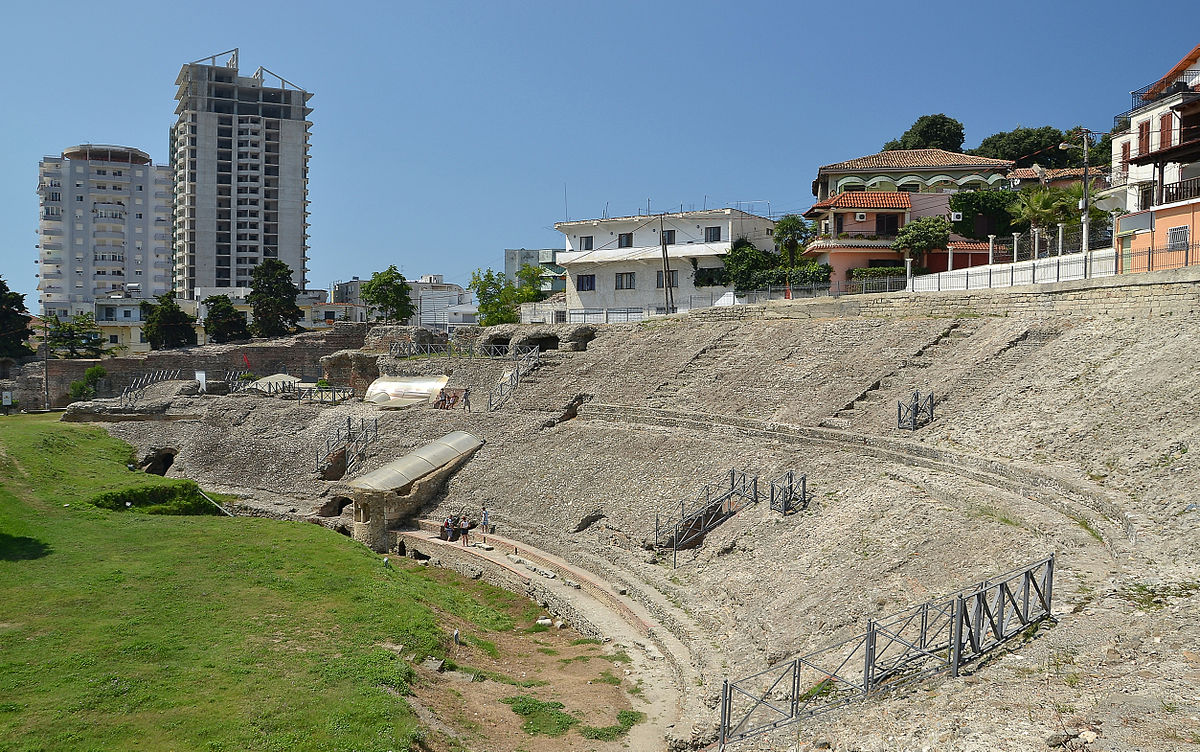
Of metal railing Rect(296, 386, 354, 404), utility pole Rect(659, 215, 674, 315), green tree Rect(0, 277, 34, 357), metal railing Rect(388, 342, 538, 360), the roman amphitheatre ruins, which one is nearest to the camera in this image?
the roman amphitheatre ruins

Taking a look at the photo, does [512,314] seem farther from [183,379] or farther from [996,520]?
[996,520]

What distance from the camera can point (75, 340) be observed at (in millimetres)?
70125

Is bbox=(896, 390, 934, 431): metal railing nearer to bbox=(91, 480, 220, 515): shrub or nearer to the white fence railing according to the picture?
the white fence railing

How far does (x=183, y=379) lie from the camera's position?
59.6 m

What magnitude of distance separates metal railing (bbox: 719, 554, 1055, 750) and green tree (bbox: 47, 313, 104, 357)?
7271 centimetres

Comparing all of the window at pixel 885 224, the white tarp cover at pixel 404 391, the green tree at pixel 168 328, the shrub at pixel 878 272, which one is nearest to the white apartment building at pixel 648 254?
the window at pixel 885 224

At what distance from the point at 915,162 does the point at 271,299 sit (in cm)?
5201

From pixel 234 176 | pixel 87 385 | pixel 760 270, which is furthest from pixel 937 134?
pixel 234 176

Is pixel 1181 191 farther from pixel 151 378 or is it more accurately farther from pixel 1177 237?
pixel 151 378

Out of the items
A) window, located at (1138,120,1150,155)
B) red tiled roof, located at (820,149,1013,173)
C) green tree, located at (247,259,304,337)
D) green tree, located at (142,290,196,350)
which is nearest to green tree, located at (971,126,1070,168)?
red tiled roof, located at (820,149,1013,173)

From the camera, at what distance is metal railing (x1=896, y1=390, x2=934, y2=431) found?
79.8 feet

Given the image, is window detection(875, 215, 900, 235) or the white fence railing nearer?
the white fence railing

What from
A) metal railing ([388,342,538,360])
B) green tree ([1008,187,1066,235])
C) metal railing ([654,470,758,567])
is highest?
green tree ([1008,187,1066,235])

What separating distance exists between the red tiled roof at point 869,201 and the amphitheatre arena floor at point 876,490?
37.2ft
